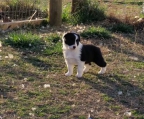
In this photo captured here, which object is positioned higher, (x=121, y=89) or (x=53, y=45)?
(x=121, y=89)

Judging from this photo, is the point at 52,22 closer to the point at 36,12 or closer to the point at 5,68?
the point at 36,12

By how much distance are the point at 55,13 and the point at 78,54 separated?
12.3 feet

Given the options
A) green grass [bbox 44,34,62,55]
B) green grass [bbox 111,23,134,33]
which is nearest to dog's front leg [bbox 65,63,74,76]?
green grass [bbox 44,34,62,55]

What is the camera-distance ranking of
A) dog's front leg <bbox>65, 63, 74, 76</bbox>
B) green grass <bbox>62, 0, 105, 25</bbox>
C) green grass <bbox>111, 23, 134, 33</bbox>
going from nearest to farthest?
dog's front leg <bbox>65, 63, 74, 76</bbox>, green grass <bbox>111, 23, 134, 33</bbox>, green grass <bbox>62, 0, 105, 25</bbox>

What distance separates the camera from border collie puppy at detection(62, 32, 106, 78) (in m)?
5.44

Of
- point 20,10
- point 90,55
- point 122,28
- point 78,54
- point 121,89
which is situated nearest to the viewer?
point 121,89

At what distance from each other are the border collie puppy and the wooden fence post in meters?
3.42

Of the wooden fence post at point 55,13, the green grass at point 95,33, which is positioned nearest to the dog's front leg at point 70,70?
the green grass at point 95,33

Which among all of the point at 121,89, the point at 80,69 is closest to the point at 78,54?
the point at 80,69

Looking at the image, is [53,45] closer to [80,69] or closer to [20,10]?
[80,69]

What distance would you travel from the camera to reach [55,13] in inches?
360

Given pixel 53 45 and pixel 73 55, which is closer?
pixel 73 55

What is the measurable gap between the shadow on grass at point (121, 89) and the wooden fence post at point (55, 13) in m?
3.62

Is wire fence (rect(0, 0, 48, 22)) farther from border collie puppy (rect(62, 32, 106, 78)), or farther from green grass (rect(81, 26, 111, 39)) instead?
border collie puppy (rect(62, 32, 106, 78))
